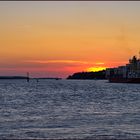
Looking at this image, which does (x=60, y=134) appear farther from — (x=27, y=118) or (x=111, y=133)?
(x=27, y=118)

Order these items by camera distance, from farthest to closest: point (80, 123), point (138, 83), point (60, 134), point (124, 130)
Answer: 1. point (138, 83)
2. point (80, 123)
3. point (124, 130)
4. point (60, 134)

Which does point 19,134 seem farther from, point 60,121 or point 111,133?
point 60,121

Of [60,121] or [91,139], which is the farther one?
[60,121]

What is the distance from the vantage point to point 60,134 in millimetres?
24328

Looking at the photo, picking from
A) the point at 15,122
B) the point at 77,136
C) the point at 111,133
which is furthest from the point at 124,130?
the point at 15,122

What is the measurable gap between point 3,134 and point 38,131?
7.06ft

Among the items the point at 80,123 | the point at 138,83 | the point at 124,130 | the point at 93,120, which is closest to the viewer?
the point at 124,130

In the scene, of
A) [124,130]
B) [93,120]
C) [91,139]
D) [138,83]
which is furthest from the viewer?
[138,83]

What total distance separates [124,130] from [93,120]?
6256 mm

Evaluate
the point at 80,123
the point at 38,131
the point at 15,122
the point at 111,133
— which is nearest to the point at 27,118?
the point at 15,122

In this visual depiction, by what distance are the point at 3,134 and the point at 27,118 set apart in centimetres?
934

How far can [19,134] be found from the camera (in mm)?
24375

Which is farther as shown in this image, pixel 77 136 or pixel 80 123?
pixel 80 123

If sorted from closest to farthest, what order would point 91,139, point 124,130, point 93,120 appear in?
point 91,139 → point 124,130 → point 93,120
